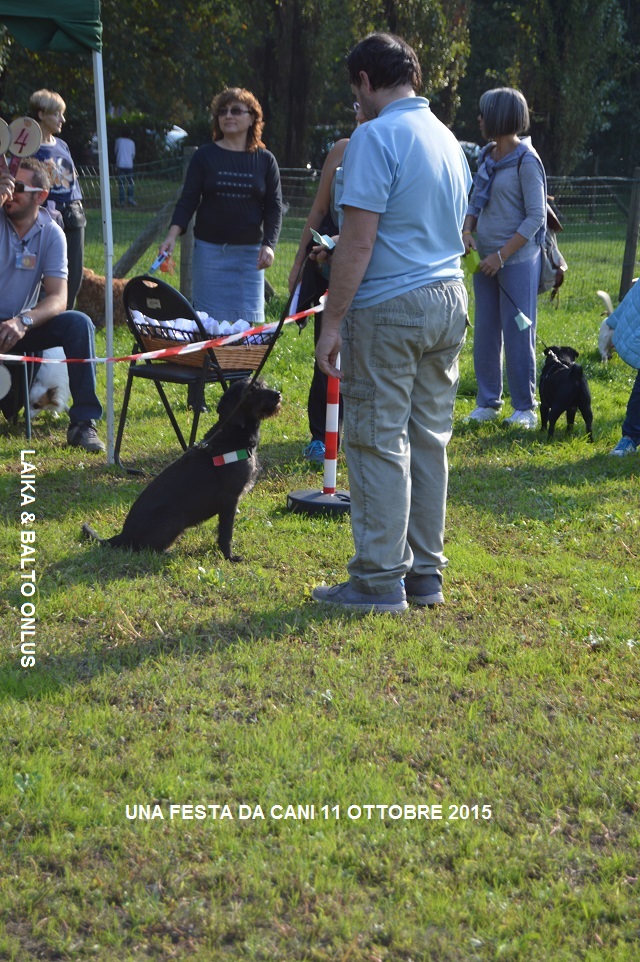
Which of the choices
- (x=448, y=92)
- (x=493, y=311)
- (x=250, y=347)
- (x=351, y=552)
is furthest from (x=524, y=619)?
(x=448, y=92)

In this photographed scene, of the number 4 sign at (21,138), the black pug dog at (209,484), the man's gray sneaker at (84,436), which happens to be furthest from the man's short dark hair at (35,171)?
the black pug dog at (209,484)

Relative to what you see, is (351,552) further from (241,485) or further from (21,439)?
(21,439)

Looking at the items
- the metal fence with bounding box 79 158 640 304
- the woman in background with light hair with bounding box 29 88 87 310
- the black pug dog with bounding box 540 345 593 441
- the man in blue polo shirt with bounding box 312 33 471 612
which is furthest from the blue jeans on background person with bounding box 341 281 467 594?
the metal fence with bounding box 79 158 640 304

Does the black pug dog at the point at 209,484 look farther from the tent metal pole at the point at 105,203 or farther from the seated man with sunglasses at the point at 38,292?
the seated man with sunglasses at the point at 38,292

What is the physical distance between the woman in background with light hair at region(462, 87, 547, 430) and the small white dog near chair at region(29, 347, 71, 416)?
2916 mm

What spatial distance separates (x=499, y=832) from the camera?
9.29ft

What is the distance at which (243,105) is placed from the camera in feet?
22.1

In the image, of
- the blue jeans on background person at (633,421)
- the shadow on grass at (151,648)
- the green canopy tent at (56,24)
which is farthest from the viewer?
the blue jeans on background person at (633,421)

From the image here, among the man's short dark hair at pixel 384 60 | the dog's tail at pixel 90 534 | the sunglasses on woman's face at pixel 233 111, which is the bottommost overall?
the dog's tail at pixel 90 534

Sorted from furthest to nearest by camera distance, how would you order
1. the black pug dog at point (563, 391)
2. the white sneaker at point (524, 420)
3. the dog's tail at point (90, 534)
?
the white sneaker at point (524, 420) < the black pug dog at point (563, 391) < the dog's tail at point (90, 534)

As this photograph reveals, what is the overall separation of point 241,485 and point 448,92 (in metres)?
24.2

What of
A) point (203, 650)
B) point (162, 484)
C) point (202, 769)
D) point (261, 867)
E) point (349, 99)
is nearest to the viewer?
point (261, 867)

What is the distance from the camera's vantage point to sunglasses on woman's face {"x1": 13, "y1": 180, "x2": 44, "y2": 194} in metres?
6.42

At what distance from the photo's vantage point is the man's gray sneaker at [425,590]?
14.7 feet
